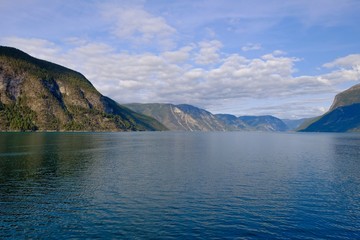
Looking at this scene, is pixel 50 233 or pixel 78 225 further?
pixel 78 225

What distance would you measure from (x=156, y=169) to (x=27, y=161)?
147 feet

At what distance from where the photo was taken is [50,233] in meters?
36.8

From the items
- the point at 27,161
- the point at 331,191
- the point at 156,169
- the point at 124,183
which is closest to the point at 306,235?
the point at 331,191

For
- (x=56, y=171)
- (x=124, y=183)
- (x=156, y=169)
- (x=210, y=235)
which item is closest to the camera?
(x=210, y=235)

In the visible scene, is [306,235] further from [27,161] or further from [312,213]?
[27,161]

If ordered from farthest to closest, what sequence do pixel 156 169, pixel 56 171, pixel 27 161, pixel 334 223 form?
pixel 27 161 < pixel 156 169 < pixel 56 171 < pixel 334 223

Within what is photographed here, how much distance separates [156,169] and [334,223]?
5337 cm

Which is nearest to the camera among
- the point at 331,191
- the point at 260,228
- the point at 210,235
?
the point at 210,235

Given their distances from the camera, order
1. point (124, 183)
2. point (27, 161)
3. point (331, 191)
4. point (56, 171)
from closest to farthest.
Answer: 1. point (331, 191)
2. point (124, 183)
3. point (56, 171)
4. point (27, 161)

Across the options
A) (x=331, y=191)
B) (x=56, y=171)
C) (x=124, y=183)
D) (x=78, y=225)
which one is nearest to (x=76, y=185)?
(x=124, y=183)

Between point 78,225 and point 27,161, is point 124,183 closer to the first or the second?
point 78,225

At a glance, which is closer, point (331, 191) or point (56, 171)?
point (331, 191)

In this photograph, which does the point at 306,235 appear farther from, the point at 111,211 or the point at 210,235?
the point at 111,211

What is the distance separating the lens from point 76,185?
2516 inches
